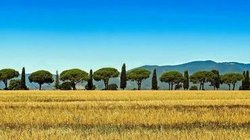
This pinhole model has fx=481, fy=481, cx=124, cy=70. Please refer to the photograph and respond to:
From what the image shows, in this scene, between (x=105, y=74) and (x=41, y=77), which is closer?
(x=41, y=77)

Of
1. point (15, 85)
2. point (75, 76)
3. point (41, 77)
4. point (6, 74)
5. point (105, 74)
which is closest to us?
point (15, 85)

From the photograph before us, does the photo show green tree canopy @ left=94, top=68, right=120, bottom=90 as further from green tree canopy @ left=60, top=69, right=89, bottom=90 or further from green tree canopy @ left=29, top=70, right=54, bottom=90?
green tree canopy @ left=29, top=70, right=54, bottom=90

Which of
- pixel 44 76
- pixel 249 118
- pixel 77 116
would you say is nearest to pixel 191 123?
pixel 249 118

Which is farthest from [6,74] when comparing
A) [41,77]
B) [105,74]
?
[105,74]

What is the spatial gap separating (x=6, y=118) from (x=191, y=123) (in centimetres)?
1083

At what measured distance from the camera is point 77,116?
96.9 feet

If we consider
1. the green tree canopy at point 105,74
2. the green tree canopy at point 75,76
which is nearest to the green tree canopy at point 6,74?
the green tree canopy at point 75,76

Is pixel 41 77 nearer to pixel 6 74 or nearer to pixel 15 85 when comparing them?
pixel 6 74

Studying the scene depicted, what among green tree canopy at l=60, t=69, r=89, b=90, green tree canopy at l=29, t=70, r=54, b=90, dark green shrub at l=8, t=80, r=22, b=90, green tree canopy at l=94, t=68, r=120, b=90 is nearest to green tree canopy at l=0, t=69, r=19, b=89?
green tree canopy at l=29, t=70, r=54, b=90

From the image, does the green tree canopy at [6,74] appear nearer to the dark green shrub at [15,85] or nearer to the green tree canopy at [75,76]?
the dark green shrub at [15,85]

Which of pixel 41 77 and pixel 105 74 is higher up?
pixel 105 74

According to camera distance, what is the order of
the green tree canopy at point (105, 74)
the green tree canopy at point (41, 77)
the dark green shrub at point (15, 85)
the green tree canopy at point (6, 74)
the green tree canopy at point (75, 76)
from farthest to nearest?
the green tree canopy at point (105, 74), the green tree canopy at point (41, 77), the green tree canopy at point (75, 76), the green tree canopy at point (6, 74), the dark green shrub at point (15, 85)

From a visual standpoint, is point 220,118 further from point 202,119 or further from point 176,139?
point 176,139

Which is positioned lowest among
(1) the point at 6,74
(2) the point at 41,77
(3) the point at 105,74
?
(2) the point at 41,77
